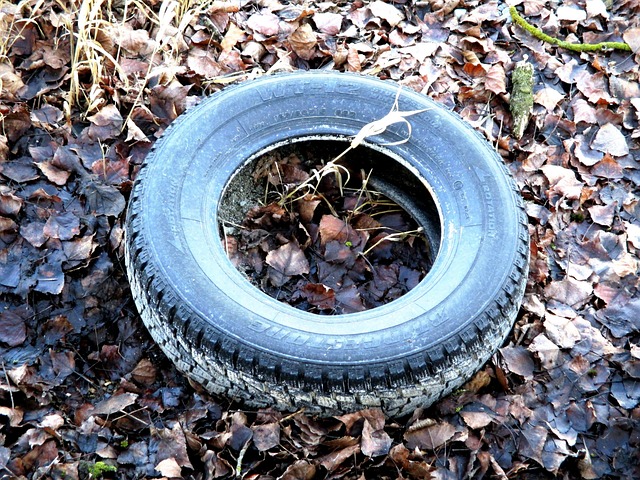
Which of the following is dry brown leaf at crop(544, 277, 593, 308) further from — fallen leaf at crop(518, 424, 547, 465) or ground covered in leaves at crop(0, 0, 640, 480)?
fallen leaf at crop(518, 424, 547, 465)

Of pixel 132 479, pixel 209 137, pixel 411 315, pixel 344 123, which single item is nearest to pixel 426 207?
pixel 344 123

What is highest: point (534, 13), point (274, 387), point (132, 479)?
point (534, 13)

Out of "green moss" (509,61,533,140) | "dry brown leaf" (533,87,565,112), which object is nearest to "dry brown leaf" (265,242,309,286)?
"green moss" (509,61,533,140)

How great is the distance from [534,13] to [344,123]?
1873 mm

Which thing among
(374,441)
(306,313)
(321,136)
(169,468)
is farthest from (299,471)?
(321,136)

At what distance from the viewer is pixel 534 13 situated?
13.9 feet

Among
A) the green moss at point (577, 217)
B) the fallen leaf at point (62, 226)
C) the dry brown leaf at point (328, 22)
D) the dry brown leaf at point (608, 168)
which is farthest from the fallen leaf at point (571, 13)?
the fallen leaf at point (62, 226)

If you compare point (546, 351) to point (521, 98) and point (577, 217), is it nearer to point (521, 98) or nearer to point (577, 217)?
point (577, 217)

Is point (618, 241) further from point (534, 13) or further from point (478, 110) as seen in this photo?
point (534, 13)

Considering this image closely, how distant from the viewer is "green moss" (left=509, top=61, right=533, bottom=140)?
146 inches

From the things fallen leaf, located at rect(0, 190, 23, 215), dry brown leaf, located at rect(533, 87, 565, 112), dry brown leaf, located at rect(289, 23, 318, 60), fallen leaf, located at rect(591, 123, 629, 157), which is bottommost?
fallen leaf, located at rect(591, 123, 629, 157)

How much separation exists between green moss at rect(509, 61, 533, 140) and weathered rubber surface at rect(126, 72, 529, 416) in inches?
29.6

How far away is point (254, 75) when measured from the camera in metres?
3.70

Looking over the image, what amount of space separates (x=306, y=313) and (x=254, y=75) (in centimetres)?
163
